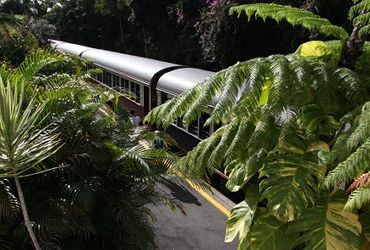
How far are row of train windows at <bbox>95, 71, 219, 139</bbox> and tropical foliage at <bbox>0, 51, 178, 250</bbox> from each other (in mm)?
2026

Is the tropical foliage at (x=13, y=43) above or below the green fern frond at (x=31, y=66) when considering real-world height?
below

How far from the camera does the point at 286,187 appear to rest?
2898mm

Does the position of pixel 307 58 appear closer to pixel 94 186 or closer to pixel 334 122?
pixel 334 122

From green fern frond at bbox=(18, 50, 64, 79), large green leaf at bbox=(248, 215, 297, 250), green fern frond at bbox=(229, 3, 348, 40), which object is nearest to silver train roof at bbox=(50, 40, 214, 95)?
green fern frond at bbox=(18, 50, 64, 79)

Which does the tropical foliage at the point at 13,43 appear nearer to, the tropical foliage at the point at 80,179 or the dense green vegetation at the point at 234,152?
the dense green vegetation at the point at 234,152

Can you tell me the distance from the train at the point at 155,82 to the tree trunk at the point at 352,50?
533 cm

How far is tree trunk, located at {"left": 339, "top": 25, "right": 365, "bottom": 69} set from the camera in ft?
11.0

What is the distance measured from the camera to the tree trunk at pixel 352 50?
132 inches

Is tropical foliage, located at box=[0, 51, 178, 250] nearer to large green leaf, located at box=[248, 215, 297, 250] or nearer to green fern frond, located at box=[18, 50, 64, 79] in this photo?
green fern frond, located at box=[18, 50, 64, 79]

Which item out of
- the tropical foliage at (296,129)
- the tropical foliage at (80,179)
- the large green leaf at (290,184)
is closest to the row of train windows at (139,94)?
the tropical foliage at (80,179)

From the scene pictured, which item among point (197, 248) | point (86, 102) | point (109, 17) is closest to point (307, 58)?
point (86, 102)

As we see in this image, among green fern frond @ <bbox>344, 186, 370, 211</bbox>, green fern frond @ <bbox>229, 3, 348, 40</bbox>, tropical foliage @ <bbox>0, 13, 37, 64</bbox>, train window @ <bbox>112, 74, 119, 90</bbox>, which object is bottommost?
train window @ <bbox>112, 74, 119, 90</bbox>

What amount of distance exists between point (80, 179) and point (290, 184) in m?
3.08

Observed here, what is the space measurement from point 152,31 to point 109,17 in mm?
14343
